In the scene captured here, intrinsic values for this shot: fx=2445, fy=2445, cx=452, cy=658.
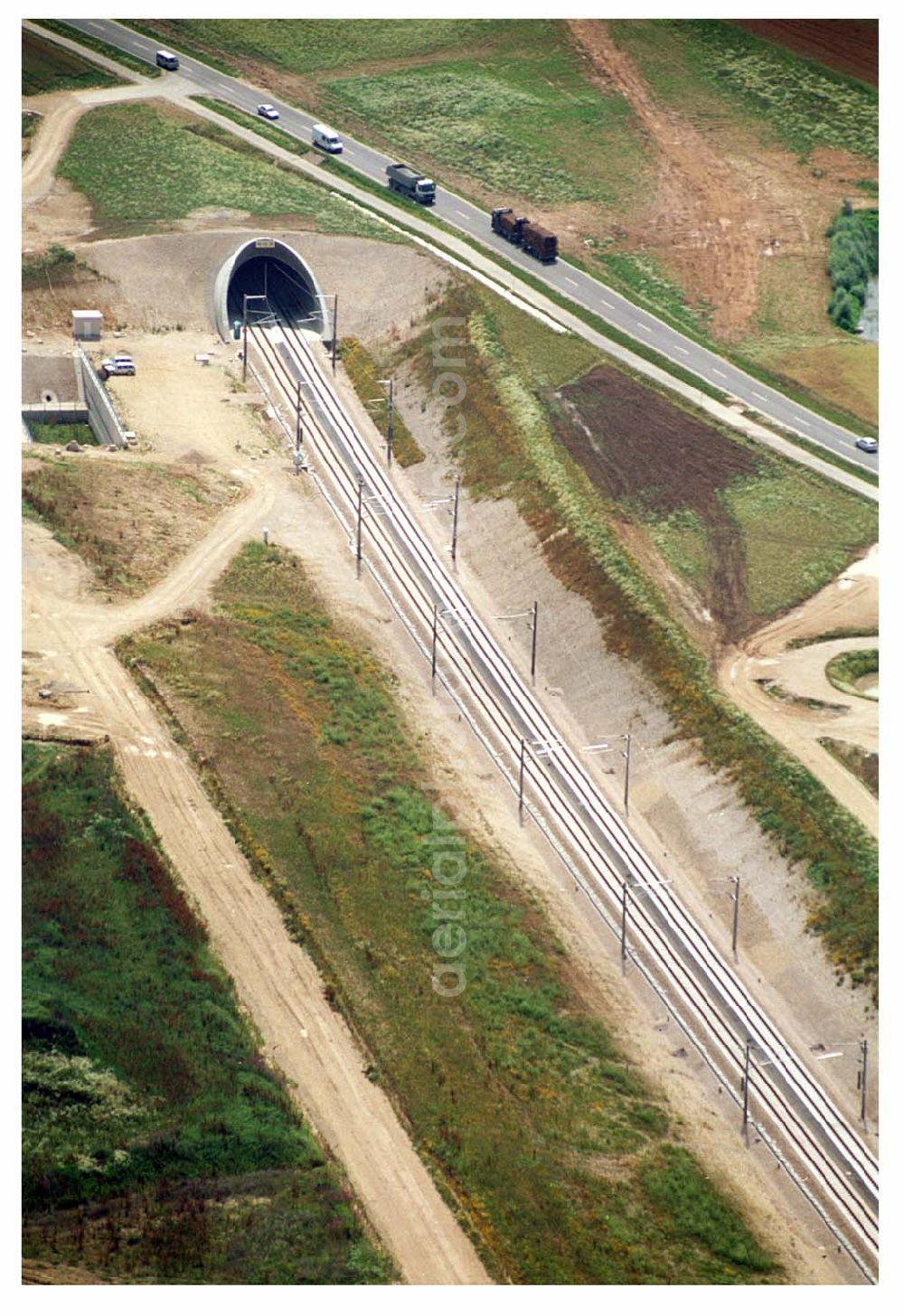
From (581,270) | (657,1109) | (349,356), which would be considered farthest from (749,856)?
(581,270)

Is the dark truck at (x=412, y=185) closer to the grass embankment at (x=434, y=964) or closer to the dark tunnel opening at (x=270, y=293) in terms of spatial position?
the dark tunnel opening at (x=270, y=293)

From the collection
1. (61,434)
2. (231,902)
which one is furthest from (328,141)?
(231,902)

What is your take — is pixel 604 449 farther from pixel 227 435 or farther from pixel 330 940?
pixel 330 940

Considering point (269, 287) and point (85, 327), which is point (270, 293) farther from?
point (85, 327)

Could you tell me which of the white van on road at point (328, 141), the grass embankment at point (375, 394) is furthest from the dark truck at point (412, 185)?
the grass embankment at point (375, 394)

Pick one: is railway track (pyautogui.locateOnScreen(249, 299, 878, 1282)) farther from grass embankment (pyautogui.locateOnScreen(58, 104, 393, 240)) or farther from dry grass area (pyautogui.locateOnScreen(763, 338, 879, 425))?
dry grass area (pyautogui.locateOnScreen(763, 338, 879, 425))
